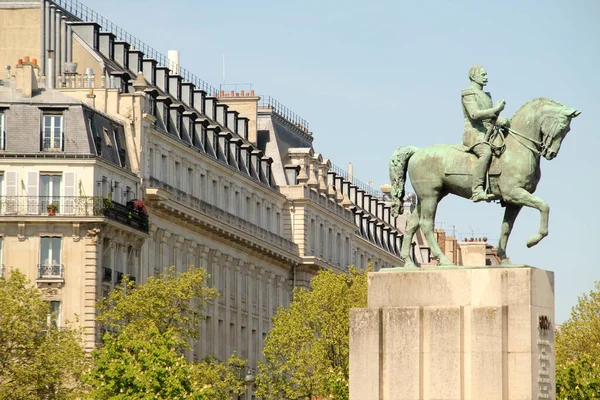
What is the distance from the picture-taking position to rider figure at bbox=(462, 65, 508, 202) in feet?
121

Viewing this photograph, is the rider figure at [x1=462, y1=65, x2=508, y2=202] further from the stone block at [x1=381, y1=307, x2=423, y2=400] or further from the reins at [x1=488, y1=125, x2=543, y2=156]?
Result: the stone block at [x1=381, y1=307, x2=423, y2=400]

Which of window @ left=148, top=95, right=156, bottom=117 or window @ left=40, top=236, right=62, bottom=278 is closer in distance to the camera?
window @ left=40, top=236, right=62, bottom=278

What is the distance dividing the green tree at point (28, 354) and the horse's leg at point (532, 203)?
32972 millimetres

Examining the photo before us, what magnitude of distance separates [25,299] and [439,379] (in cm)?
3564

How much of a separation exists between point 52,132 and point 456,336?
173 feet

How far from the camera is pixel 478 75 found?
37.6 metres

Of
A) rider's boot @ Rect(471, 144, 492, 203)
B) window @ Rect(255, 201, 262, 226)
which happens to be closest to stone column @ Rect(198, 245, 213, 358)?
window @ Rect(255, 201, 262, 226)

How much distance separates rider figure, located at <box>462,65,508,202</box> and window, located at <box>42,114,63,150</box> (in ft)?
166

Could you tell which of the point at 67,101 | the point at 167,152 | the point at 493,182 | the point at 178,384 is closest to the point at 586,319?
the point at 167,152

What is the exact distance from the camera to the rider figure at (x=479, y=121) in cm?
3681

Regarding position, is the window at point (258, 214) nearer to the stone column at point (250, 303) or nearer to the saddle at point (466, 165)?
the stone column at point (250, 303)

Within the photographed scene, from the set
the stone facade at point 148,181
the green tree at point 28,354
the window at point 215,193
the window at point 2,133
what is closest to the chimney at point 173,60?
the stone facade at point 148,181

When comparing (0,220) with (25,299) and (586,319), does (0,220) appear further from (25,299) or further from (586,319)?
(586,319)

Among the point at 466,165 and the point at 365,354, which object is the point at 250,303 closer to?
the point at 466,165
